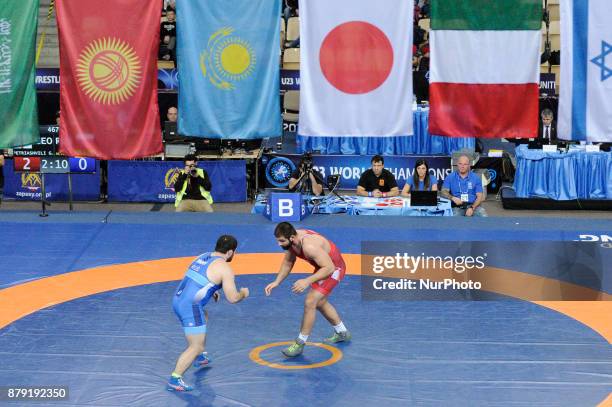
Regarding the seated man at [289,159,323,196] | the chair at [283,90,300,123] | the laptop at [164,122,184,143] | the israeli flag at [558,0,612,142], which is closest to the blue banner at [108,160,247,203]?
the laptop at [164,122,184,143]

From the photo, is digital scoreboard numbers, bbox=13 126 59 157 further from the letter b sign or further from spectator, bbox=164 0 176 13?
the letter b sign

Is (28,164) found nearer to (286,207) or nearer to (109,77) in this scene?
(109,77)

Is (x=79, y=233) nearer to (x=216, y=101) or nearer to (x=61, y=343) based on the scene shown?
(x=216, y=101)

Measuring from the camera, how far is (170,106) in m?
18.0

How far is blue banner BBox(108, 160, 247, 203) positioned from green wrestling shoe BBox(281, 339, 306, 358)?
28.5 ft

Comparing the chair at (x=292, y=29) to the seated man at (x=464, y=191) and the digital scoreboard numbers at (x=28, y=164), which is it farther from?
the digital scoreboard numbers at (x=28, y=164)

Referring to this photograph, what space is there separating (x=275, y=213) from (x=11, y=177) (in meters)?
6.42

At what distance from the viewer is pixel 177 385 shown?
23.6 feet

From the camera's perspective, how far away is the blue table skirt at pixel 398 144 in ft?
57.2

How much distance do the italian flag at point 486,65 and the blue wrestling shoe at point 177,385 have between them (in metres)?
6.24

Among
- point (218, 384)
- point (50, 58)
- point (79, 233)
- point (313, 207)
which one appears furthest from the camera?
point (50, 58)

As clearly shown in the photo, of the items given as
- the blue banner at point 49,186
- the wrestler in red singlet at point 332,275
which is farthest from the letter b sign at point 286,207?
the blue banner at point 49,186

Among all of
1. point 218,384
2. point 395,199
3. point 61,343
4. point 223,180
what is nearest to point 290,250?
point 218,384

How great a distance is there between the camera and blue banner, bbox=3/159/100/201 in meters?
16.5
